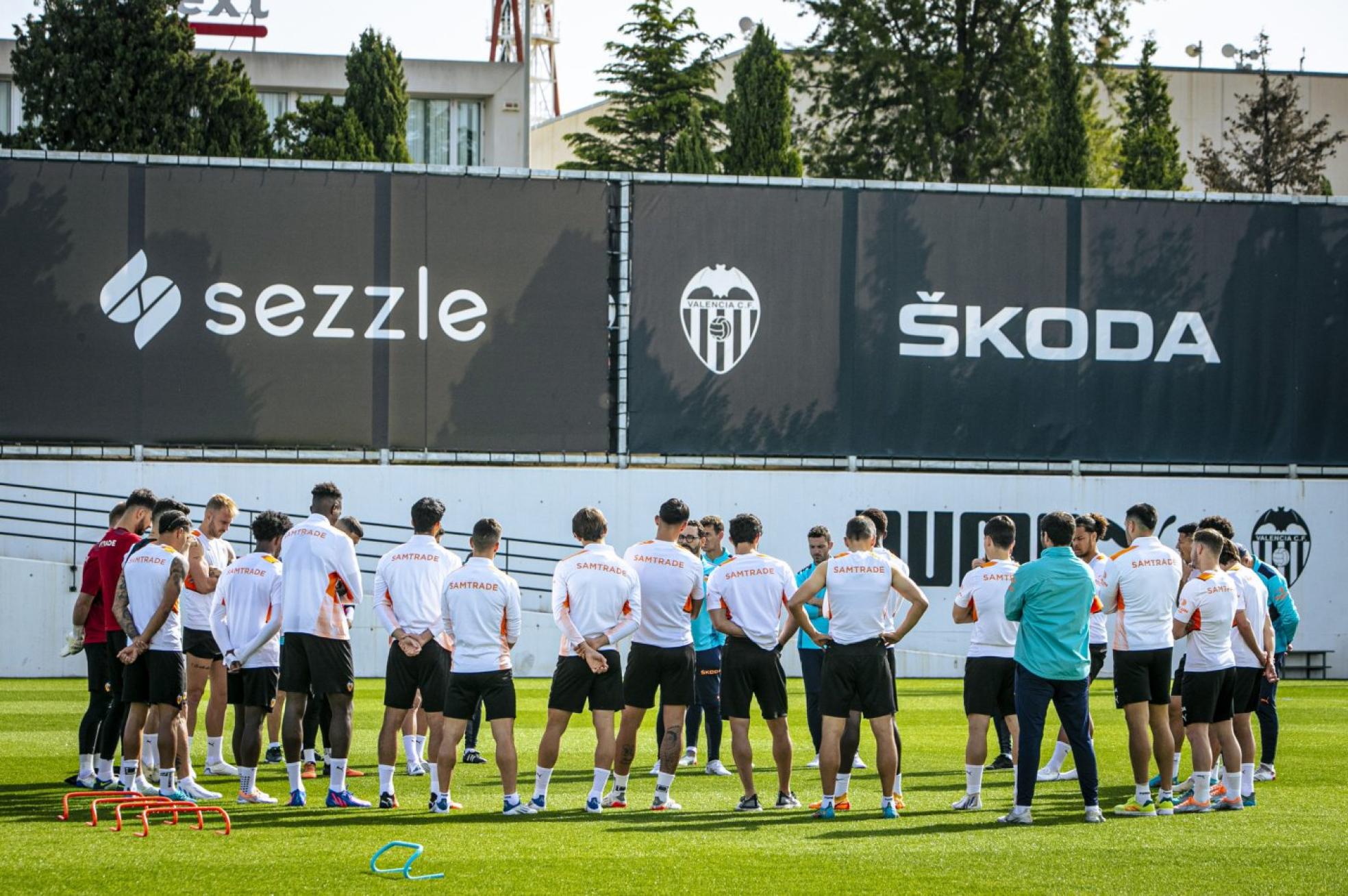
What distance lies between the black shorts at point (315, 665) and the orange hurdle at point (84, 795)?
116 centimetres

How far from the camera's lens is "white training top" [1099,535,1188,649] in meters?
10.5

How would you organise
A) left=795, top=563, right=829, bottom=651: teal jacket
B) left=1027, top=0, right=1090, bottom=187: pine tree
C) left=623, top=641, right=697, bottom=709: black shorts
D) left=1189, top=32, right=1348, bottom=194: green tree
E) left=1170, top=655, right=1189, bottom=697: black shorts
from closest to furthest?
left=623, top=641, right=697, bottom=709: black shorts, left=1170, top=655, right=1189, bottom=697: black shorts, left=795, top=563, right=829, bottom=651: teal jacket, left=1027, top=0, right=1090, bottom=187: pine tree, left=1189, top=32, right=1348, bottom=194: green tree

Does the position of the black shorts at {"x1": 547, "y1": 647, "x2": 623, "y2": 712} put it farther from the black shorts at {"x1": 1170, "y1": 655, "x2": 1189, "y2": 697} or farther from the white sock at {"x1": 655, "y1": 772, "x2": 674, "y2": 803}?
the black shorts at {"x1": 1170, "y1": 655, "x2": 1189, "y2": 697}

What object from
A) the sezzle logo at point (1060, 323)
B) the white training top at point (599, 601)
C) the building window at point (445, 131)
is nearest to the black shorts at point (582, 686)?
the white training top at point (599, 601)

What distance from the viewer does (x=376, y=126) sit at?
3334 centimetres

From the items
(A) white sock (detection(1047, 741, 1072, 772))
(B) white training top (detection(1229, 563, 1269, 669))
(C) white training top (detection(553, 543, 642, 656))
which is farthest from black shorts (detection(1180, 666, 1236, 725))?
(C) white training top (detection(553, 543, 642, 656))

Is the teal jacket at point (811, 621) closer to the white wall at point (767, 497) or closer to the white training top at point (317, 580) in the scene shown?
the white training top at point (317, 580)

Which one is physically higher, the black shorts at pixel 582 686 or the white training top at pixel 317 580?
the white training top at pixel 317 580

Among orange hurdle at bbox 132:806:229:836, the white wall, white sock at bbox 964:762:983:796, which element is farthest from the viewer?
the white wall

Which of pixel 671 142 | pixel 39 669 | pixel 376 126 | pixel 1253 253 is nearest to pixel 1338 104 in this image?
pixel 671 142

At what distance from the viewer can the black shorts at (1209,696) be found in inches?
414

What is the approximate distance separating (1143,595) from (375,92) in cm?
2613

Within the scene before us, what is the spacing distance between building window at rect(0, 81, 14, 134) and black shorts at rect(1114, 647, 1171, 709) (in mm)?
38957

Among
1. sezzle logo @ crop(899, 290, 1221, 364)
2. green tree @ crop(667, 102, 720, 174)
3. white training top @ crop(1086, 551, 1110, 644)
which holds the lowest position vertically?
white training top @ crop(1086, 551, 1110, 644)
